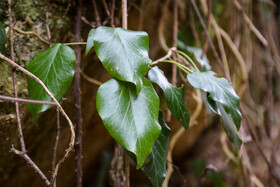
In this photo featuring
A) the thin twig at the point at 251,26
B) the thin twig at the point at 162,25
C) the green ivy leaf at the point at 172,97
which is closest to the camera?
the green ivy leaf at the point at 172,97

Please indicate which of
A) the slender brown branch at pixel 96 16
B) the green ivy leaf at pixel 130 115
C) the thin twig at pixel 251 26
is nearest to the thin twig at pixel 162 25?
the thin twig at pixel 251 26

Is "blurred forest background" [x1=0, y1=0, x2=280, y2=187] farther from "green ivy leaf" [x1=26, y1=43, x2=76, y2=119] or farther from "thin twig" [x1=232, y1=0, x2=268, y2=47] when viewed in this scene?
"green ivy leaf" [x1=26, y1=43, x2=76, y2=119]

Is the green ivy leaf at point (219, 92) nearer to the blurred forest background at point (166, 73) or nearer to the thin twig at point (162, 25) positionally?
the blurred forest background at point (166, 73)

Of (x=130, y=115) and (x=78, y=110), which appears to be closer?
(x=130, y=115)

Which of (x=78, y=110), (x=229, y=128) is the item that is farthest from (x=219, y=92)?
(x=78, y=110)

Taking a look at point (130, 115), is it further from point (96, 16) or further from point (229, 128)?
point (96, 16)

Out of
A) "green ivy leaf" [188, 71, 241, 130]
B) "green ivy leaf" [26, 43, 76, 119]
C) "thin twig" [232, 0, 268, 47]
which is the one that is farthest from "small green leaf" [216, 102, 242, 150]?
"thin twig" [232, 0, 268, 47]
